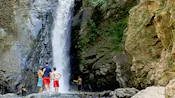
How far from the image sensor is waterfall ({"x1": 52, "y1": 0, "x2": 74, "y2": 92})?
17700 millimetres

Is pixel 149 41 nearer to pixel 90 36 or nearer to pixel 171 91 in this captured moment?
Answer: pixel 90 36

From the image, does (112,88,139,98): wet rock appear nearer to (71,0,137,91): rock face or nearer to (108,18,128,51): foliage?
(71,0,137,91): rock face

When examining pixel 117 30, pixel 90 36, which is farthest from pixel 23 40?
pixel 117 30

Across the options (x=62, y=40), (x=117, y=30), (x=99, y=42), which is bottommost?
(x=99, y=42)

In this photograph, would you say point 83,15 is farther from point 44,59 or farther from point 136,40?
point 136,40

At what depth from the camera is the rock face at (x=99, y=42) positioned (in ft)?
51.2

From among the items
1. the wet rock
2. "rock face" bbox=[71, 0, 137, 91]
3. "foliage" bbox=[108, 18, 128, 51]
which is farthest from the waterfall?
the wet rock

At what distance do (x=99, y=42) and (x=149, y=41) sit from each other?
623 cm

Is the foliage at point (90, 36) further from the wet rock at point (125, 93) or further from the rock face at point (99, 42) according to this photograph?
the wet rock at point (125, 93)

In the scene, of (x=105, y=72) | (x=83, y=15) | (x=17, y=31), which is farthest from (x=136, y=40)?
(x=17, y=31)

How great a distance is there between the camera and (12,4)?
61.5 feet

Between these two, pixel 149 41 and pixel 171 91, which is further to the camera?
pixel 149 41

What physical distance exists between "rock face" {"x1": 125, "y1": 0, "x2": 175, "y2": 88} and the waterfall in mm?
6980

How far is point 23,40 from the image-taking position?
1767 centimetres
